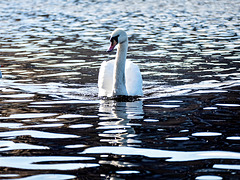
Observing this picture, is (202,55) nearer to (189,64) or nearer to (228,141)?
(189,64)

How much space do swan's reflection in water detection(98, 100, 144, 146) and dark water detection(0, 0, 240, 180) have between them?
0.02 meters

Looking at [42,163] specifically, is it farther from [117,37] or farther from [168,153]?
[117,37]

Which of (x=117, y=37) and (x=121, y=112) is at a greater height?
(x=117, y=37)

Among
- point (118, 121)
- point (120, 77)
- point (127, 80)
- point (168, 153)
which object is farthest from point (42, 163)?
point (127, 80)

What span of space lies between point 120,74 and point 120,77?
77 millimetres

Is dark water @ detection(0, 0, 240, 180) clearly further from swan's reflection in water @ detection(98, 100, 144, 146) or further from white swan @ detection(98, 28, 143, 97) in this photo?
white swan @ detection(98, 28, 143, 97)

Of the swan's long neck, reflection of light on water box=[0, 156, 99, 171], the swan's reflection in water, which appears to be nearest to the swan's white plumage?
the swan's long neck

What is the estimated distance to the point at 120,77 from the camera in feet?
42.3

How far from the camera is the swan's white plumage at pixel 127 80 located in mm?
13111

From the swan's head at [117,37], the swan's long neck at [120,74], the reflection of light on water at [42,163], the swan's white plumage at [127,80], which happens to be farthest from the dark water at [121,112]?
the swan's head at [117,37]

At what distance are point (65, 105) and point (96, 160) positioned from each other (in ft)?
14.6

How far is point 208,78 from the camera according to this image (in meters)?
15.3

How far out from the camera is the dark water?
7211 millimetres

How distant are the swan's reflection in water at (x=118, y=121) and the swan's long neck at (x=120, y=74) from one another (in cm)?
46
